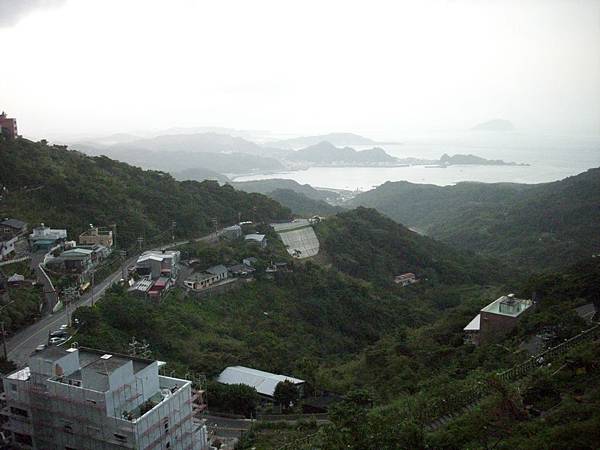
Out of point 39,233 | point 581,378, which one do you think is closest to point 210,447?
point 581,378

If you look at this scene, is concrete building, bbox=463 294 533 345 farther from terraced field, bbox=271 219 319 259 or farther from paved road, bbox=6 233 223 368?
terraced field, bbox=271 219 319 259

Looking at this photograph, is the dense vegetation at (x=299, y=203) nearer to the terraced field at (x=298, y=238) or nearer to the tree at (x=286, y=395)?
the terraced field at (x=298, y=238)

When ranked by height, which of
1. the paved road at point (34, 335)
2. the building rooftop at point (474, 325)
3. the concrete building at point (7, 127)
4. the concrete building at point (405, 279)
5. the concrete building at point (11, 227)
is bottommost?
the concrete building at point (405, 279)

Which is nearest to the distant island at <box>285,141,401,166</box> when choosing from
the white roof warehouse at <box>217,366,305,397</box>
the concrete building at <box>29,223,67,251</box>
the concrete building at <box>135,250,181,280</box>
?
the concrete building at <box>135,250,181,280</box>

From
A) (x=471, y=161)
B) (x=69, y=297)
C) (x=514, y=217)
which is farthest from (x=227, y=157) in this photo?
(x=69, y=297)

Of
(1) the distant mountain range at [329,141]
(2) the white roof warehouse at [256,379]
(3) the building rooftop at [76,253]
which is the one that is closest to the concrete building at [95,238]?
(3) the building rooftop at [76,253]

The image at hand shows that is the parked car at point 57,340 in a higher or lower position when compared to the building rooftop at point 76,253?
lower

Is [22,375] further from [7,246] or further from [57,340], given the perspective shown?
[7,246]
